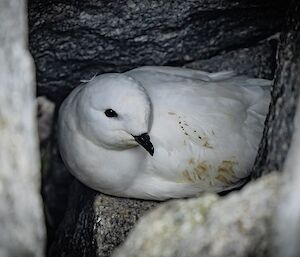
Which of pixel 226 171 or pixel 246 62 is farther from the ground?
pixel 246 62

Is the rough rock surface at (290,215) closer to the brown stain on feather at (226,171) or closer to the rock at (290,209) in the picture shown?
the rock at (290,209)

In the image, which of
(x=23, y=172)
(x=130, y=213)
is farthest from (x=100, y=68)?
(x=23, y=172)

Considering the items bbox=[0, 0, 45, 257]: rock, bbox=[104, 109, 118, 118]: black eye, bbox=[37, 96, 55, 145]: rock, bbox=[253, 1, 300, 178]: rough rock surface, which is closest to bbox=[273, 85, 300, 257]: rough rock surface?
bbox=[253, 1, 300, 178]: rough rock surface

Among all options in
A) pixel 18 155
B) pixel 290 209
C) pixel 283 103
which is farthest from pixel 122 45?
pixel 290 209

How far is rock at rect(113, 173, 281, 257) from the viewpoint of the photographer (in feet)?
10.9

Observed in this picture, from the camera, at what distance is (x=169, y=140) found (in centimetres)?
507

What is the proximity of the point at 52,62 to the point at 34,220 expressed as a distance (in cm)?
214

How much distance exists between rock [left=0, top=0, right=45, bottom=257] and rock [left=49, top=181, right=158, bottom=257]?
4.99 ft

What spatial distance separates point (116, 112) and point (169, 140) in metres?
0.48

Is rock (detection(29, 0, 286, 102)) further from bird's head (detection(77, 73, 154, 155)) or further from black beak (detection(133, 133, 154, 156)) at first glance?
black beak (detection(133, 133, 154, 156))

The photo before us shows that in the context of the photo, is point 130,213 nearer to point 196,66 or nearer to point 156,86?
point 156,86

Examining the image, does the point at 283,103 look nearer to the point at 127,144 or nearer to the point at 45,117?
Result: the point at 127,144

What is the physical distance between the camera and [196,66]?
231 inches

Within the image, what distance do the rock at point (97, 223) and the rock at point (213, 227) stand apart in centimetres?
147
